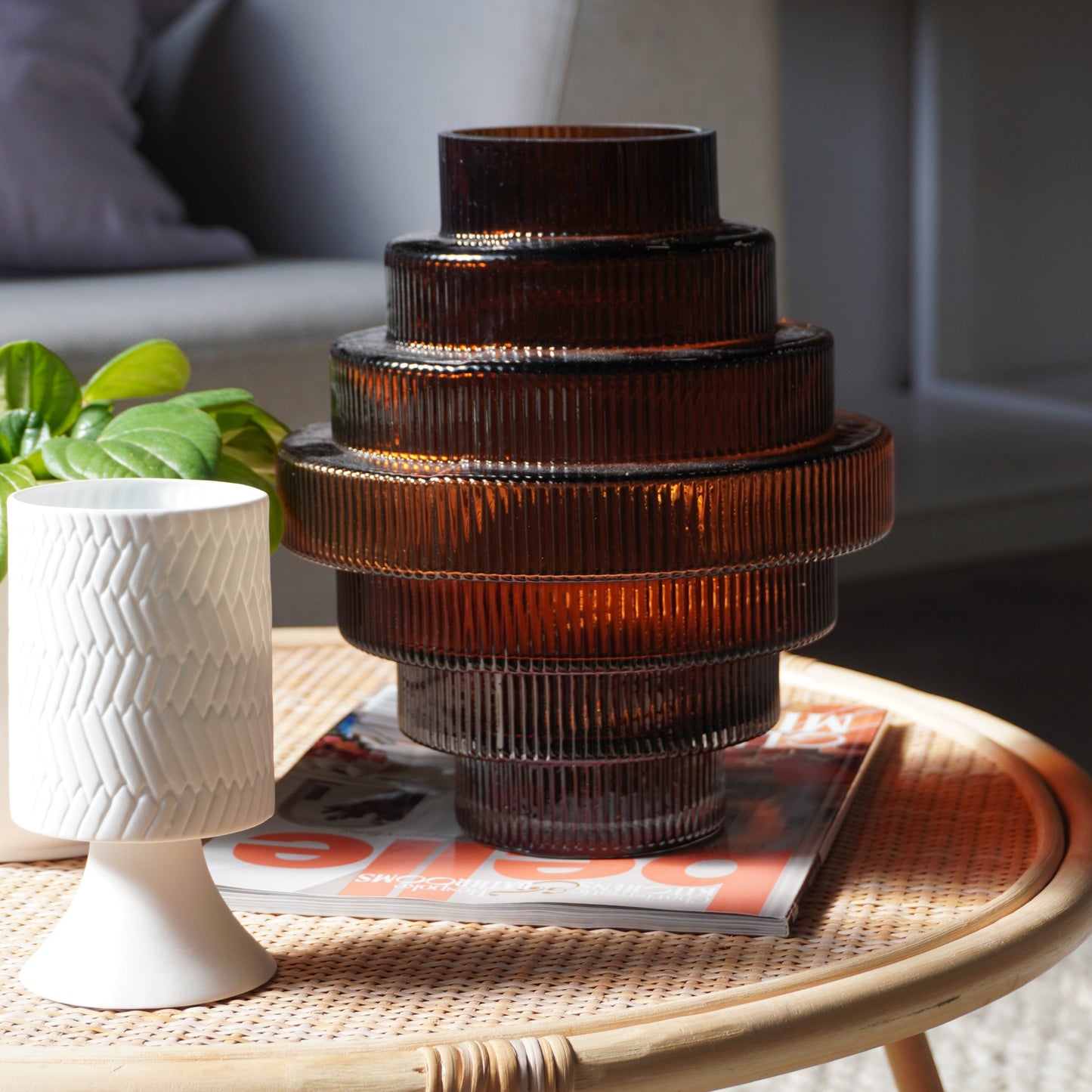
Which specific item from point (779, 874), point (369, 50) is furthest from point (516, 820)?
point (369, 50)

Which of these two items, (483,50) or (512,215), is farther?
(483,50)

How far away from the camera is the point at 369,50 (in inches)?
62.7

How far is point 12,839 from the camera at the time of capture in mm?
579

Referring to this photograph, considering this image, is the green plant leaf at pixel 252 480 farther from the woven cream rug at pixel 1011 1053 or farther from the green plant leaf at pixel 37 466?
the woven cream rug at pixel 1011 1053

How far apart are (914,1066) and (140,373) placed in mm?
462

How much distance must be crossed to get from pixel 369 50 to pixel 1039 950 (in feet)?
4.30

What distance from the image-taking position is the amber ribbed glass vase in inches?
19.4

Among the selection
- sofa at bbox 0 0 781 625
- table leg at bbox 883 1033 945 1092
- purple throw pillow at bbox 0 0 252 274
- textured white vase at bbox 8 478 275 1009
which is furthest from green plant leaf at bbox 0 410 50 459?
purple throw pillow at bbox 0 0 252 274

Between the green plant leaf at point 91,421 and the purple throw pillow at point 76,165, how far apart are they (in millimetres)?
950

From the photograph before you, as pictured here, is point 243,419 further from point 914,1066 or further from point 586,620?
point 914,1066

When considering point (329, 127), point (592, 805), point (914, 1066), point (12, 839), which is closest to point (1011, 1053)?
point (914, 1066)

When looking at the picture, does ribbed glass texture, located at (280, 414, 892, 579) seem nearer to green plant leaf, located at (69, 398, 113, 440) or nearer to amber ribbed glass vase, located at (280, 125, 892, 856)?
amber ribbed glass vase, located at (280, 125, 892, 856)

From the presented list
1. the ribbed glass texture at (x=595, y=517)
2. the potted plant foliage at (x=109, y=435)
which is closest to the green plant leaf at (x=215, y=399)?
the potted plant foliage at (x=109, y=435)

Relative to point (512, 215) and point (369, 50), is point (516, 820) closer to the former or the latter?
point (512, 215)
